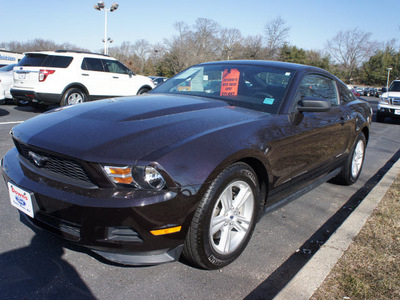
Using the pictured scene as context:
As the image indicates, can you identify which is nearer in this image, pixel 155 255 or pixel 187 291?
pixel 155 255

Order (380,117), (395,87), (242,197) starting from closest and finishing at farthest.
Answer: (242,197)
(380,117)
(395,87)

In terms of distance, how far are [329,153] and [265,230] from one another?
1.19 metres

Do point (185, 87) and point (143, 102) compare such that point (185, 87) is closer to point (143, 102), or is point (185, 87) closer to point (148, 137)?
point (143, 102)

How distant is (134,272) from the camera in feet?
7.65

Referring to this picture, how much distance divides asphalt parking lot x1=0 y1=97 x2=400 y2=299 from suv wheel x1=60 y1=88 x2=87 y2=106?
23.0 feet

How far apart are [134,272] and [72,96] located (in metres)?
8.79

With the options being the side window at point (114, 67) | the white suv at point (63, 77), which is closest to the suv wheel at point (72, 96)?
the white suv at point (63, 77)

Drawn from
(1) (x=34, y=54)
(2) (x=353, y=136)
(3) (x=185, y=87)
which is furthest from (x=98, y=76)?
(2) (x=353, y=136)

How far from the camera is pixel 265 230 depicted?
10.3 feet

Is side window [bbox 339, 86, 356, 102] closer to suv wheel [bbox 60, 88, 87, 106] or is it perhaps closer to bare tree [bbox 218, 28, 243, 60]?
suv wheel [bbox 60, 88, 87, 106]

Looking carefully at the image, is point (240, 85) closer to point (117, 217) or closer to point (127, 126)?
point (127, 126)

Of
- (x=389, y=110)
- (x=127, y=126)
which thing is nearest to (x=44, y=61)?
(x=127, y=126)

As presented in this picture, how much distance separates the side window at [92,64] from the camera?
406 inches

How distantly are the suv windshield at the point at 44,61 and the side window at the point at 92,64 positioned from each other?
542mm
